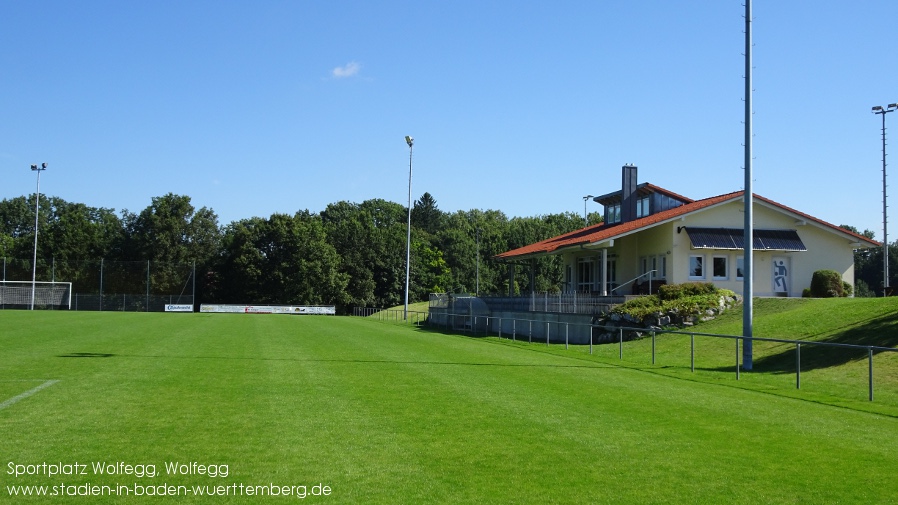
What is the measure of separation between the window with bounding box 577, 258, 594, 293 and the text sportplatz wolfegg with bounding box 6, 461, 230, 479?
3771cm

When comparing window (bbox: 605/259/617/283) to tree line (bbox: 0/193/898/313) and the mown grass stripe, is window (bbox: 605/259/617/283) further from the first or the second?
tree line (bbox: 0/193/898/313)

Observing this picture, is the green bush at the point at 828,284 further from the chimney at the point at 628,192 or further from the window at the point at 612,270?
the chimney at the point at 628,192

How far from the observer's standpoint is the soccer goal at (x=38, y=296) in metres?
67.5

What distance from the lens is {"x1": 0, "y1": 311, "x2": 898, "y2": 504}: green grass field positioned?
6887 millimetres

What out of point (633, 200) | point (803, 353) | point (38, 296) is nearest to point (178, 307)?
point (38, 296)

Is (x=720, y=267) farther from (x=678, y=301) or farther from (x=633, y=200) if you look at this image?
(x=633, y=200)

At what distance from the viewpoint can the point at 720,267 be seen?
116ft

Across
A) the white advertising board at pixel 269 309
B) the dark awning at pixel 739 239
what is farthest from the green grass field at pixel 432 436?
the white advertising board at pixel 269 309

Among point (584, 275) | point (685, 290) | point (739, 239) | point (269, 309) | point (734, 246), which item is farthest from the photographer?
point (269, 309)

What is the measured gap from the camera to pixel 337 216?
119750mm

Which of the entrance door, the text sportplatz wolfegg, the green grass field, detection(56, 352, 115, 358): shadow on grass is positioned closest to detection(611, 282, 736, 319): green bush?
the entrance door

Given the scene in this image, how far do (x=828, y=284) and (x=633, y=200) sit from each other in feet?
44.2

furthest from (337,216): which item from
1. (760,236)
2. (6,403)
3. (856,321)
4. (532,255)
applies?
(6,403)

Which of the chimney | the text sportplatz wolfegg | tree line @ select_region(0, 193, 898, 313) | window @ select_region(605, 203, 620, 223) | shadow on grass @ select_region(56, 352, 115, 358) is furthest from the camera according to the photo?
tree line @ select_region(0, 193, 898, 313)
